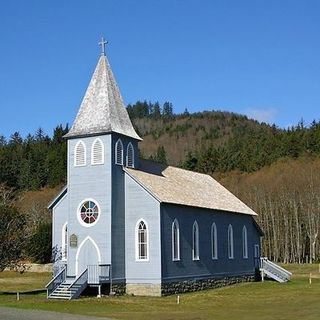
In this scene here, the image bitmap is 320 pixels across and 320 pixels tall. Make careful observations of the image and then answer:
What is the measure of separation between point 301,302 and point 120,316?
37.5ft

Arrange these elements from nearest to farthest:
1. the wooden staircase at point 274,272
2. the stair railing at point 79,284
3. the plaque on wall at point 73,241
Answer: the stair railing at point 79,284 < the plaque on wall at point 73,241 < the wooden staircase at point 274,272

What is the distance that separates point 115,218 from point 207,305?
939 centimetres

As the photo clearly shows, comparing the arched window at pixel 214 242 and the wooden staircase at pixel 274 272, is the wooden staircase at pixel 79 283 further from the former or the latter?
the wooden staircase at pixel 274 272

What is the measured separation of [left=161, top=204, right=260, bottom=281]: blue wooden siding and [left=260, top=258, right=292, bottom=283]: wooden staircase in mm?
1092

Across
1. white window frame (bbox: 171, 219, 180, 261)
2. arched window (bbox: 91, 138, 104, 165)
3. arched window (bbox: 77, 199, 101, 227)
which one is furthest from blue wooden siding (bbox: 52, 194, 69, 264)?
white window frame (bbox: 171, 219, 180, 261)

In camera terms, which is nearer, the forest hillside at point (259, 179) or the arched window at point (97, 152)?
the arched window at point (97, 152)

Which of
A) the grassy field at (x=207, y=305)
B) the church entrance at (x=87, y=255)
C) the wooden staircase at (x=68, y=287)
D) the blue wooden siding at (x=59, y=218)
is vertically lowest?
the grassy field at (x=207, y=305)

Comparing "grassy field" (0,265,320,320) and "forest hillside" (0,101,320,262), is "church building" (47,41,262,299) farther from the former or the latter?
"forest hillside" (0,101,320,262)

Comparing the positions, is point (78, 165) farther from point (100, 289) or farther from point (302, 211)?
point (302, 211)

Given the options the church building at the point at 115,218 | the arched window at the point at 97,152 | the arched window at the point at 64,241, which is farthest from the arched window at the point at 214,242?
the arched window at the point at 97,152

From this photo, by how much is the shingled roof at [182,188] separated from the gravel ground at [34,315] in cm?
1291

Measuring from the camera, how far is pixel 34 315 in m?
27.8

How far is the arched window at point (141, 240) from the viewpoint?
40062 mm

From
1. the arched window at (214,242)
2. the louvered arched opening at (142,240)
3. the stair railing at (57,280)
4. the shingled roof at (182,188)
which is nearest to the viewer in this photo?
the stair railing at (57,280)
